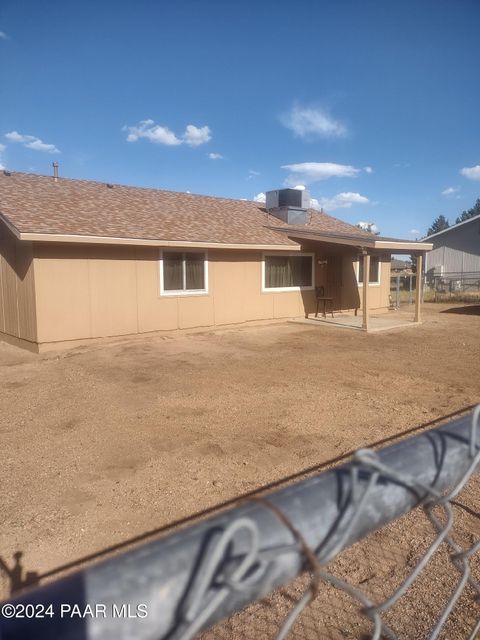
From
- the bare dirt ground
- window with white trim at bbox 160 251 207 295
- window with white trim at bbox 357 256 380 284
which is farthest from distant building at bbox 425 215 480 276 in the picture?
the bare dirt ground

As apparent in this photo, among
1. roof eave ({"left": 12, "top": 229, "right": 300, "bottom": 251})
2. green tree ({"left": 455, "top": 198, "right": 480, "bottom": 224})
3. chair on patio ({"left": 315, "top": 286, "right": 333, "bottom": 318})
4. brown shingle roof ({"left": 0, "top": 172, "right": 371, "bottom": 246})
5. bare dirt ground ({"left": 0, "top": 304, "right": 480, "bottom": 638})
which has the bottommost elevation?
bare dirt ground ({"left": 0, "top": 304, "right": 480, "bottom": 638})

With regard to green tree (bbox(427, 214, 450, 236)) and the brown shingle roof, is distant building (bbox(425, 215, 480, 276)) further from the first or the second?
green tree (bbox(427, 214, 450, 236))

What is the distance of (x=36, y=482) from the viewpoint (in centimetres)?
411

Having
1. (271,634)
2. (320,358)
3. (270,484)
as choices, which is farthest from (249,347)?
(271,634)

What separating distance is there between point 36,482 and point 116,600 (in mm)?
4051

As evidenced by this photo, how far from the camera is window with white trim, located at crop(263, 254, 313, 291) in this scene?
15.2 meters

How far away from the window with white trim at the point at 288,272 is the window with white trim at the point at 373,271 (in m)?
3.01

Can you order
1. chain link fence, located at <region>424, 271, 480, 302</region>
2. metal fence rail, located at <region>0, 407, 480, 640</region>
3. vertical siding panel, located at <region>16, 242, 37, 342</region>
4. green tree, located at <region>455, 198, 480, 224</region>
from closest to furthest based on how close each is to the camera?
metal fence rail, located at <region>0, 407, 480, 640</region>
vertical siding panel, located at <region>16, 242, 37, 342</region>
chain link fence, located at <region>424, 271, 480, 302</region>
green tree, located at <region>455, 198, 480, 224</region>

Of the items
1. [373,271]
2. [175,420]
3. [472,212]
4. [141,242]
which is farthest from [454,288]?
[472,212]

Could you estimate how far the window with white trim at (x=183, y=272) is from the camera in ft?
41.3

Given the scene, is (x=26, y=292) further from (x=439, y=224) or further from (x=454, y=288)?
(x=439, y=224)

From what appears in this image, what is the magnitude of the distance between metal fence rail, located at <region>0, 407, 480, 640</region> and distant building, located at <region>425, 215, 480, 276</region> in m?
34.4

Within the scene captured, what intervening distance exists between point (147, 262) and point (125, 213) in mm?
2289

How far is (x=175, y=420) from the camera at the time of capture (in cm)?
582
